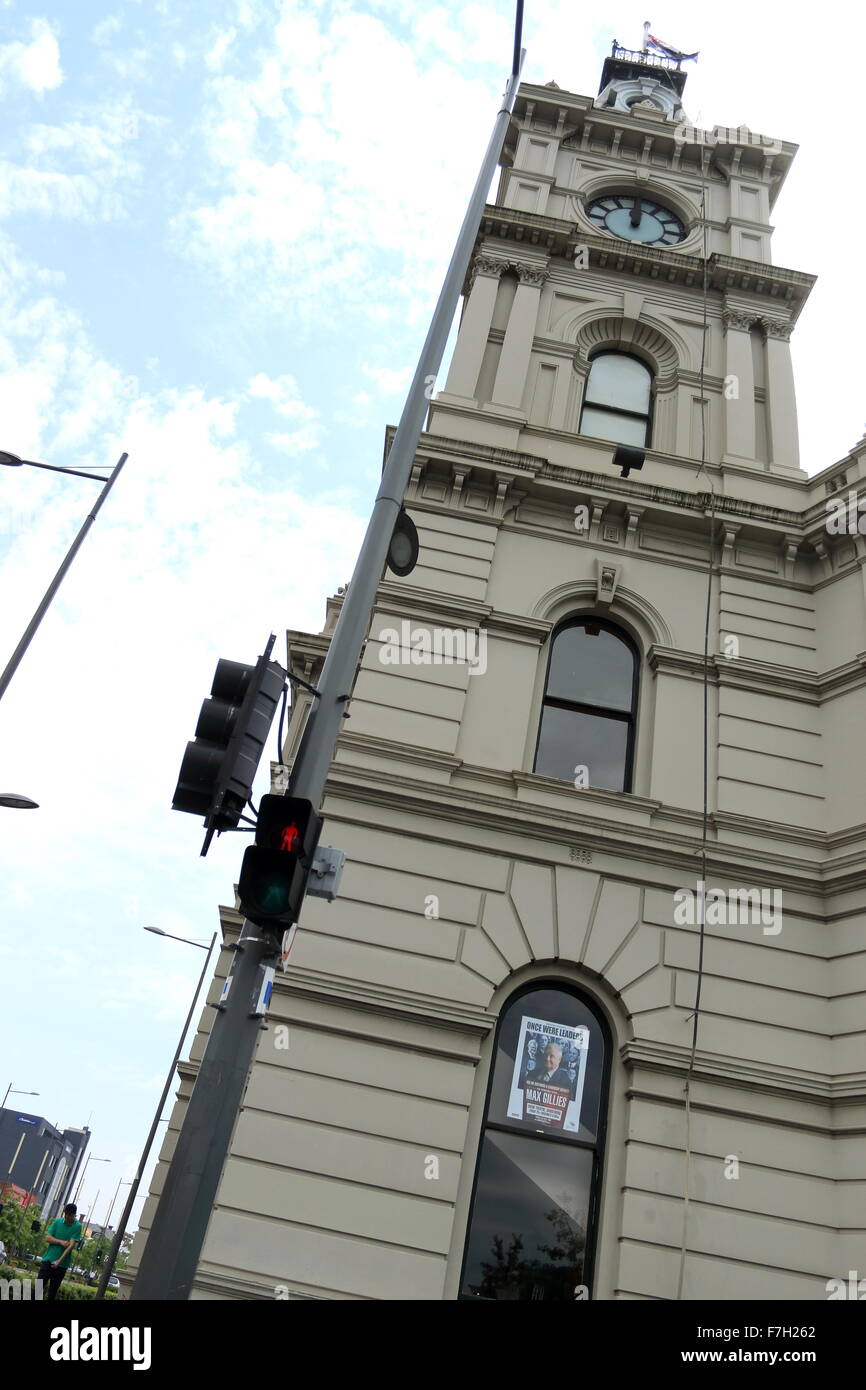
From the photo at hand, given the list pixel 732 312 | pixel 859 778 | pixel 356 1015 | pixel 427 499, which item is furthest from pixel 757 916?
pixel 732 312

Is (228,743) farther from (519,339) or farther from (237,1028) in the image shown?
(519,339)

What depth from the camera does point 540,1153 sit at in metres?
10.6

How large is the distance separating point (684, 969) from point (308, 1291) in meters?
4.99

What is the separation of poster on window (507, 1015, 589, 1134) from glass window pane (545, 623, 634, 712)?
4.39 metres

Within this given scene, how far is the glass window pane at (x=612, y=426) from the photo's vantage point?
55.8 feet

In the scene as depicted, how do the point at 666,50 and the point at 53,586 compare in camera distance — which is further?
the point at 666,50

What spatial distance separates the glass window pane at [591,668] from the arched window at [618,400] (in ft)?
13.9

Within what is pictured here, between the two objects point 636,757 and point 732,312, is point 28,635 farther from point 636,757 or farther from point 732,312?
point 732,312

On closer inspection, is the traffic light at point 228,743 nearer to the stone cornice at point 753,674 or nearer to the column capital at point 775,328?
the stone cornice at point 753,674

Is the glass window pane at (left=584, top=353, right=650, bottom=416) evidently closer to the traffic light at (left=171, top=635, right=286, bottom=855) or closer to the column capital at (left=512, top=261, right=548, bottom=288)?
the column capital at (left=512, top=261, right=548, bottom=288)

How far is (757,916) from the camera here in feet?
38.6

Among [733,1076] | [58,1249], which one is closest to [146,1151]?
[58,1249]

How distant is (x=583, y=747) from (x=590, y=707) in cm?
60

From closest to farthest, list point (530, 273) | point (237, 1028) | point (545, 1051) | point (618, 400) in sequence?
point (237, 1028), point (545, 1051), point (618, 400), point (530, 273)
